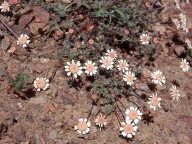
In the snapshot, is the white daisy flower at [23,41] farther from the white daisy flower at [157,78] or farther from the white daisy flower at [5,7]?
the white daisy flower at [157,78]

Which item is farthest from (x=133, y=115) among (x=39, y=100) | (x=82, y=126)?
(x=39, y=100)

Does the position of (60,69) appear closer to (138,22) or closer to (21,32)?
(21,32)

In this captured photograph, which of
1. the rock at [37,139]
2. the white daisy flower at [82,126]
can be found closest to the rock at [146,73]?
the white daisy flower at [82,126]

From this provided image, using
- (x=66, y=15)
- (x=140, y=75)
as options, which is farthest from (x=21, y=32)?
(x=140, y=75)

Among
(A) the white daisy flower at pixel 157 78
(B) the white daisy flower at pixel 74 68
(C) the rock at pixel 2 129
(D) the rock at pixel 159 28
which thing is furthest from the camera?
(D) the rock at pixel 159 28

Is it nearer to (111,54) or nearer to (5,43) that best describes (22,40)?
(5,43)

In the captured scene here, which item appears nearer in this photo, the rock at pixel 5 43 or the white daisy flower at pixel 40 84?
the white daisy flower at pixel 40 84
